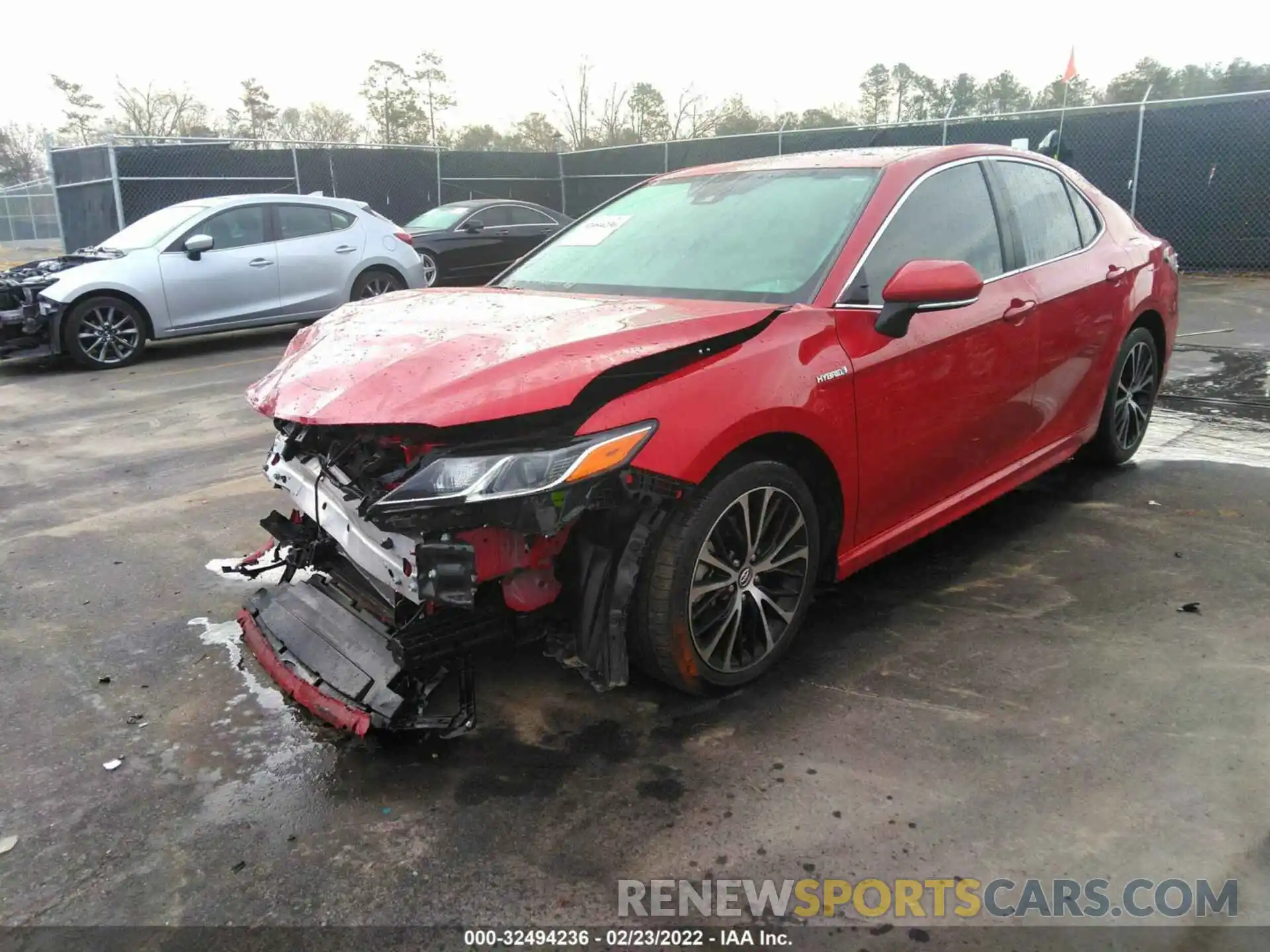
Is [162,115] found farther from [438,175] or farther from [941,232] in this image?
[941,232]

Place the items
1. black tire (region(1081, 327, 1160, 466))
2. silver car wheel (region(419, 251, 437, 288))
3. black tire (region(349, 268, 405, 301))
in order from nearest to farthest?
black tire (region(1081, 327, 1160, 466))
black tire (region(349, 268, 405, 301))
silver car wheel (region(419, 251, 437, 288))

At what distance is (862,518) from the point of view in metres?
3.37

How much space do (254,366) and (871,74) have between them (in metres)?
26.1

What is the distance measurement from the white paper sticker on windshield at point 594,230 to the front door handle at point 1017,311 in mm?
1641

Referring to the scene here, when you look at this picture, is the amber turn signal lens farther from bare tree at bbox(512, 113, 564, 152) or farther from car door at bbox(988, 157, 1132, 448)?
bare tree at bbox(512, 113, 564, 152)

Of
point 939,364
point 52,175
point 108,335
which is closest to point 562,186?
point 52,175

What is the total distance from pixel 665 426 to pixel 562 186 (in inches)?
809

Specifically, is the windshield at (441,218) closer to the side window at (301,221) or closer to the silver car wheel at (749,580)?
the side window at (301,221)

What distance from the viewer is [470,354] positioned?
2762 mm

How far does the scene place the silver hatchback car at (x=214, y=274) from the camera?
915 cm

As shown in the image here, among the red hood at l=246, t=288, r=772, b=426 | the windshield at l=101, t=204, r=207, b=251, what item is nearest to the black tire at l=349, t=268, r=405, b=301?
the windshield at l=101, t=204, r=207, b=251

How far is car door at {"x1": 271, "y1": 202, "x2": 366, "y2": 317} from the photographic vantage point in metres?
10.4

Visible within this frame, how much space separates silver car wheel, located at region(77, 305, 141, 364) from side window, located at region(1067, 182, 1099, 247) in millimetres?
8640

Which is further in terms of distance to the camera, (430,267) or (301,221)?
(430,267)
